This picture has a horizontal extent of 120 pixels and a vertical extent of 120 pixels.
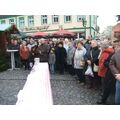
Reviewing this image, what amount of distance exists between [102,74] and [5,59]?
3.06 ft

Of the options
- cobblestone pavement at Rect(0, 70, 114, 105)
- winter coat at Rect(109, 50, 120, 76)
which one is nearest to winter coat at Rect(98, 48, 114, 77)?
cobblestone pavement at Rect(0, 70, 114, 105)

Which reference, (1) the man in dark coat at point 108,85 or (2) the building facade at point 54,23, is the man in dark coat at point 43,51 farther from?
(2) the building facade at point 54,23

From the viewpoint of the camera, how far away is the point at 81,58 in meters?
2.98

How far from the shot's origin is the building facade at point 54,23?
66cm

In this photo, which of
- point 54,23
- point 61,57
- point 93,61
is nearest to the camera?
point 54,23

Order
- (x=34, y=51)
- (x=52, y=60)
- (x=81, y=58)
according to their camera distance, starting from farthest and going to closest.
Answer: (x=52, y=60)
(x=34, y=51)
(x=81, y=58)

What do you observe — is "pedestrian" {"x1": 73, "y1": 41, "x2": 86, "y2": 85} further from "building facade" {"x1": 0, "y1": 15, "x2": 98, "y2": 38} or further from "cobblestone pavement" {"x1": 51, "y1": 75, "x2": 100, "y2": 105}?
"building facade" {"x1": 0, "y1": 15, "x2": 98, "y2": 38}

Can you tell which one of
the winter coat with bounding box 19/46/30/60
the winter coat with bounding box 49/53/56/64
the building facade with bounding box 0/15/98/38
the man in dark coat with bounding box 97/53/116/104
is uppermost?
the building facade with bounding box 0/15/98/38

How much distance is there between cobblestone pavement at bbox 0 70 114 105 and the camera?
2.26 metres

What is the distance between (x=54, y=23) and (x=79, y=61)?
67.8 inches

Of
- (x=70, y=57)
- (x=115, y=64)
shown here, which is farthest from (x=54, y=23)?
(x=70, y=57)

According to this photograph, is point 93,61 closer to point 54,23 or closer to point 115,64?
point 115,64
